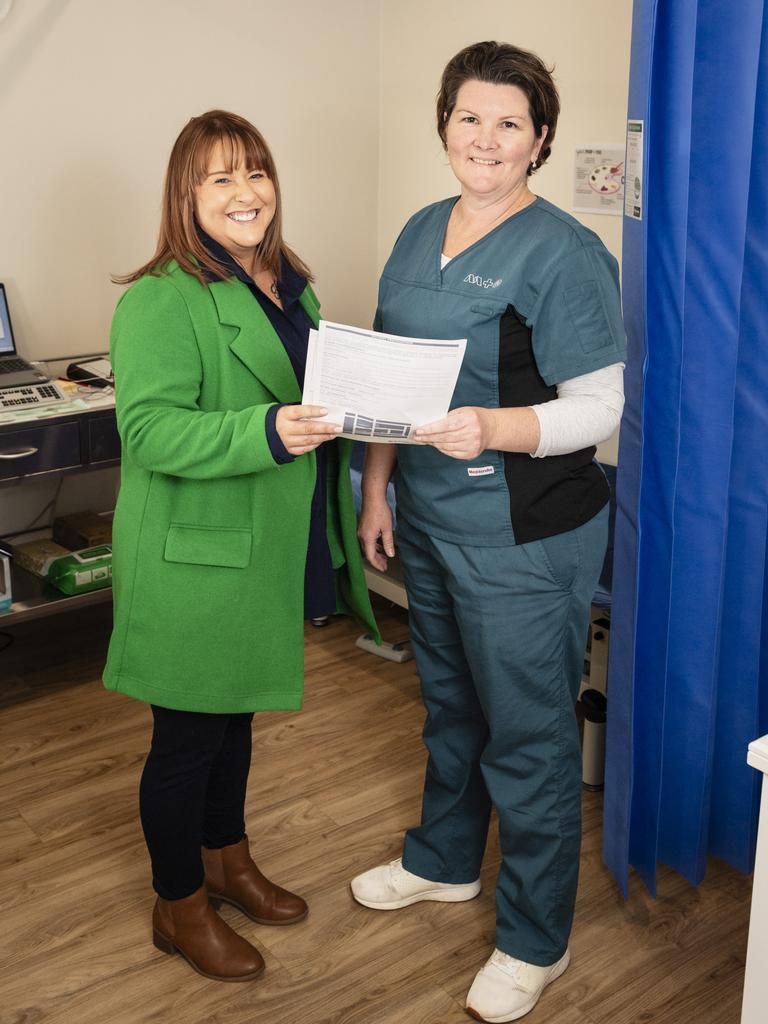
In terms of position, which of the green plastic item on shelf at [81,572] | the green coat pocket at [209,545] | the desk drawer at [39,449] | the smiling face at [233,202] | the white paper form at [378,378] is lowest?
the green plastic item on shelf at [81,572]

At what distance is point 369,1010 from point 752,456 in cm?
113

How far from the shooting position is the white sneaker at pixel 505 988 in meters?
1.83

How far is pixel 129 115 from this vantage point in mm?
3102

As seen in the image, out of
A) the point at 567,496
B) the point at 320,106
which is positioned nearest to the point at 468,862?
the point at 567,496

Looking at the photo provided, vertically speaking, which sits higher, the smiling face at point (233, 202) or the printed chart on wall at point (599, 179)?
the printed chart on wall at point (599, 179)

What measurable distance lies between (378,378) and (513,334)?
267 millimetres

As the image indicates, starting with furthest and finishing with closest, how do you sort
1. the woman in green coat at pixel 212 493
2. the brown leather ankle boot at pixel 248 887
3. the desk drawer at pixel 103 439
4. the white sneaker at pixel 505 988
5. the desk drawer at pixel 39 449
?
the desk drawer at pixel 103 439 → the desk drawer at pixel 39 449 → the brown leather ankle boot at pixel 248 887 → the white sneaker at pixel 505 988 → the woman in green coat at pixel 212 493

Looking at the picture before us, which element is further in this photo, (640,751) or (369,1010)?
(640,751)

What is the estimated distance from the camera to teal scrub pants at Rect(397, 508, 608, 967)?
175 cm

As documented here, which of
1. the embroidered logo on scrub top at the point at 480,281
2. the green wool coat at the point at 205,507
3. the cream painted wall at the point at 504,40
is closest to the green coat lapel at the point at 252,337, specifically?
the green wool coat at the point at 205,507

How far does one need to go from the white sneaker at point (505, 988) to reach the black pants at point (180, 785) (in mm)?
502

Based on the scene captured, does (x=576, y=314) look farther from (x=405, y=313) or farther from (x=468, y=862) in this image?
(x=468, y=862)

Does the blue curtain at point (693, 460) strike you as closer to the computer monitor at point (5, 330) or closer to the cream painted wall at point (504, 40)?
the cream painted wall at point (504, 40)

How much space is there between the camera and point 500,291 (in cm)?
164
